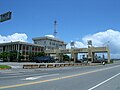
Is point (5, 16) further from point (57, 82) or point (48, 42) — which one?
point (48, 42)

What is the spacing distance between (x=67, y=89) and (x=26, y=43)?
127513 millimetres

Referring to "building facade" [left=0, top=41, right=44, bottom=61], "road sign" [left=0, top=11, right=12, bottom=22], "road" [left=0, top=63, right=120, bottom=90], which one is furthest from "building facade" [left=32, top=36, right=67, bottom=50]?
"road" [left=0, top=63, right=120, bottom=90]

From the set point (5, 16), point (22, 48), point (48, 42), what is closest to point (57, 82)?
point (5, 16)

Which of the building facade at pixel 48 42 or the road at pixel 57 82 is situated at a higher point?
the building facade at pixel 48 42

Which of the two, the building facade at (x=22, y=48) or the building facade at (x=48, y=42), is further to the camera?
the building facade at (x=48, y=42)

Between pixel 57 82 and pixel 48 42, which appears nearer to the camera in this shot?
pixel 57 82

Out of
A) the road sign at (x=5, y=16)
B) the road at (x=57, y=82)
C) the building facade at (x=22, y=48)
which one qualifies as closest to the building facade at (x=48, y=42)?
the building facade at (x=22, y=48)

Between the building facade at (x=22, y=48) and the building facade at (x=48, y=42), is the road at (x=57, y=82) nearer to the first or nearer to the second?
the building facade at (x=22, y=48)

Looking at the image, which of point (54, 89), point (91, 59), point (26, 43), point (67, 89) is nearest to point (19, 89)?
point (54, 89)

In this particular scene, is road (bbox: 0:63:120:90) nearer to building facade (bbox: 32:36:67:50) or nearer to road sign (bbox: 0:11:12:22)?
road sign (bbox: 0:11:12:22)

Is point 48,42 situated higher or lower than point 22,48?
higher

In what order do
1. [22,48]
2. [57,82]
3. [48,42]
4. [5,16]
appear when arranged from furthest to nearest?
[48,42]
[22,48]
[5,16]
[57,82]

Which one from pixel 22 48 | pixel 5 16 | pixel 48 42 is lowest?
pixel 5 16

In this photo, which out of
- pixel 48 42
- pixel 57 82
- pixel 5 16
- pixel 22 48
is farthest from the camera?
pixel 48 42
